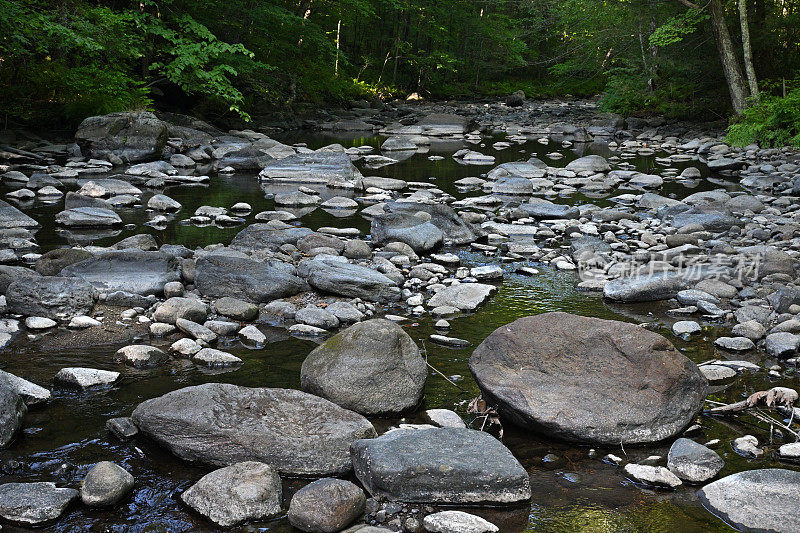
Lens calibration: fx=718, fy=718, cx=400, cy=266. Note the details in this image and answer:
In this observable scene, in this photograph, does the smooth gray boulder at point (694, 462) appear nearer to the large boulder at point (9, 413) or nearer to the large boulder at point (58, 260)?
the large boulder at point (9, 413)

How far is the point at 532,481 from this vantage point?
357 cm

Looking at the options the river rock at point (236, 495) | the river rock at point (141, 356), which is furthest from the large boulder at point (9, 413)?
the river rock at point (236, 495)

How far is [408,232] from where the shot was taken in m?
8.03

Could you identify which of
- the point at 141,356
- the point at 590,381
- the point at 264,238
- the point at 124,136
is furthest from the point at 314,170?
the point at 590,381

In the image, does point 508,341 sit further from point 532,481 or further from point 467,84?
point 467,84

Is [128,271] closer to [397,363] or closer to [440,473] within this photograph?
[397,363]

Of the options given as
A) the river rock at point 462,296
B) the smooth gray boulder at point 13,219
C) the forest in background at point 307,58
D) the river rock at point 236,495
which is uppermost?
the forest in background at point 307,58

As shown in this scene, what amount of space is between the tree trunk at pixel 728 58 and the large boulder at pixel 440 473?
52.7ft

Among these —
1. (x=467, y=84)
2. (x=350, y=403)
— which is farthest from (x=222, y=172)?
(x=467, y=84)

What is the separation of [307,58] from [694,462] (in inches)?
944

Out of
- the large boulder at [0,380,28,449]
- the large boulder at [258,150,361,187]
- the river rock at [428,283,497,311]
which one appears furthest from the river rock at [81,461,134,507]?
the large boulder at [258,150,361,187]

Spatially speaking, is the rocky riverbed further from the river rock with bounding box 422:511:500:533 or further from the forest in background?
the forest in background

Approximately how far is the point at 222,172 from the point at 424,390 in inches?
396

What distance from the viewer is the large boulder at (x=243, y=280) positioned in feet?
20.1
